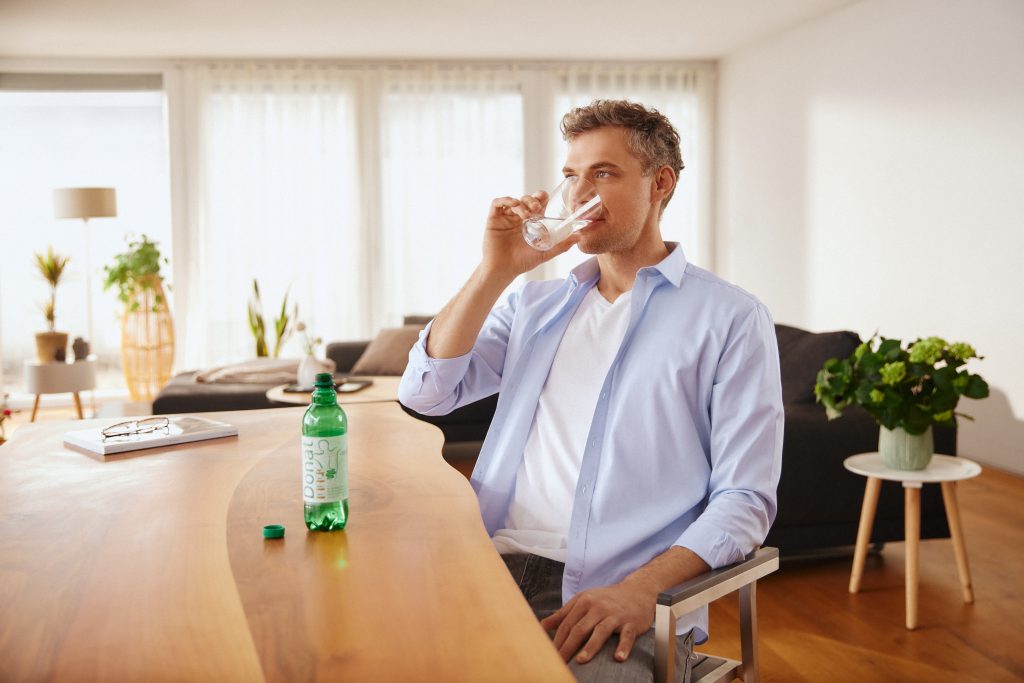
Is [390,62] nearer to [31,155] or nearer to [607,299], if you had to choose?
[31,155]

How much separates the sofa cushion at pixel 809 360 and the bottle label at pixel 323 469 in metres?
2.65

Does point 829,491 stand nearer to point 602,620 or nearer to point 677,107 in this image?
point 602,620

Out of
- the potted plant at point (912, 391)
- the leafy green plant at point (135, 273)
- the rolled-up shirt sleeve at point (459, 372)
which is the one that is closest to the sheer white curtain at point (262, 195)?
the leafy green plant at point (135, 273)

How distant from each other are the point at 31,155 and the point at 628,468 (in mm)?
9163

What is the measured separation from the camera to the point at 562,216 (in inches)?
63.7

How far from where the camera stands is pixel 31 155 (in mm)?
9164

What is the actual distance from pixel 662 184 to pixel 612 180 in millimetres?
123

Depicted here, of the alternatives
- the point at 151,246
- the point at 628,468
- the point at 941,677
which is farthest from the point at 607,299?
the point at 151,246

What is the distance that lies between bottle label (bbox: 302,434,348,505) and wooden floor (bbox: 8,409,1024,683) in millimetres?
1638

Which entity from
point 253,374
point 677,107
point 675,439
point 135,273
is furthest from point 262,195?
point 675,439

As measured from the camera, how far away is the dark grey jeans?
1309mm

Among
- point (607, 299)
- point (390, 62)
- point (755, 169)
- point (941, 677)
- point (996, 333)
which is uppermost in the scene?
point (390, 62)

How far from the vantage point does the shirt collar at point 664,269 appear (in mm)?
1728

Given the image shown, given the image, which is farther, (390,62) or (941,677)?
(390,62)
